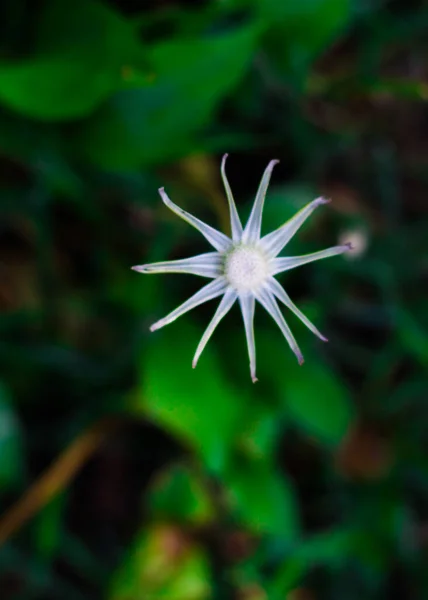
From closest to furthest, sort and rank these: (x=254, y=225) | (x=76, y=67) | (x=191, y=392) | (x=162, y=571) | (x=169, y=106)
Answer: (x=254, y=225) → (x=76, y=67) → (x=169, y=106) → (x=191, y=392) → (x=162, y=571)

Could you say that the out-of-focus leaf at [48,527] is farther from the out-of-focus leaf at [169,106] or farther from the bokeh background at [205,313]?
the out-of-focus leaf at [169,106]

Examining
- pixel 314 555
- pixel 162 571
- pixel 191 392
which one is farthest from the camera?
pixel 162 571

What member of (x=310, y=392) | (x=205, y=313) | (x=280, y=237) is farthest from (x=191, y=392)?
(x=280, y=237)

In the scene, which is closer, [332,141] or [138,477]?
[332,141]

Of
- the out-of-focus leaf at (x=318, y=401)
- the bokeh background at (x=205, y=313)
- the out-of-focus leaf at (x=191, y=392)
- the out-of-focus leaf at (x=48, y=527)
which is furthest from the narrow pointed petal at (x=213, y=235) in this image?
the out-of-focus leaf at (x=48, y=527)

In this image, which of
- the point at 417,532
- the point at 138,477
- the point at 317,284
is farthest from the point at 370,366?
the point at 138,477

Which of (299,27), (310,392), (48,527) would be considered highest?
(299,27)

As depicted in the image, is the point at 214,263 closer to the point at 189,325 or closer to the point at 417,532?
the point at 189,325

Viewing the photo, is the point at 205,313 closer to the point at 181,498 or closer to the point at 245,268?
the point at 181,498
